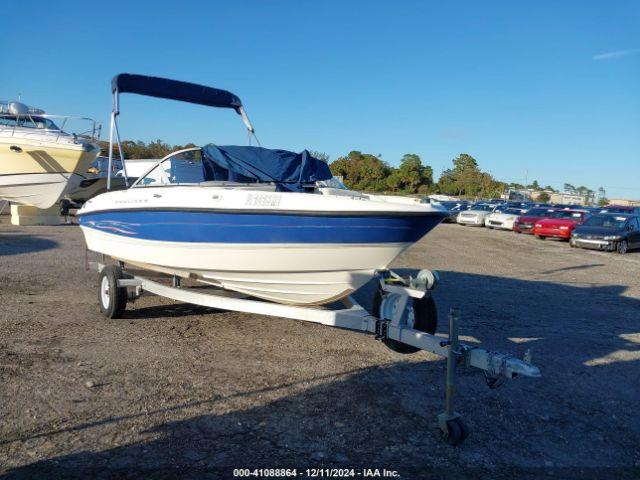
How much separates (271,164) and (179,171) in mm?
1803

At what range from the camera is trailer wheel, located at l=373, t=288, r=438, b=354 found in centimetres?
500

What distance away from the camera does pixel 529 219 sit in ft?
81.4

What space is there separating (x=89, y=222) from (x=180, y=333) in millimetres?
2496

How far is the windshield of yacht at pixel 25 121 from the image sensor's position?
653 inches

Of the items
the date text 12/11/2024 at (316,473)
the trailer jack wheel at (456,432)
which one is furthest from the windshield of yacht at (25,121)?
the trailer jack wheel at (456,432)

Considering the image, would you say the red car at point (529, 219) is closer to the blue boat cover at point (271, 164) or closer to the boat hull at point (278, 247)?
the blue boat cover at point (271, 164)

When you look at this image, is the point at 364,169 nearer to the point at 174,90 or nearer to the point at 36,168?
the point at 36,168

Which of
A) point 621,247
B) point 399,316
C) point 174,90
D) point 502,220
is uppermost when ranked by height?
point 174,90

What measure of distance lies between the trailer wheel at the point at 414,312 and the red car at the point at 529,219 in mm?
20786

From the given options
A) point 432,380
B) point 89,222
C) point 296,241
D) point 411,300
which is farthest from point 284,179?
point 89,222

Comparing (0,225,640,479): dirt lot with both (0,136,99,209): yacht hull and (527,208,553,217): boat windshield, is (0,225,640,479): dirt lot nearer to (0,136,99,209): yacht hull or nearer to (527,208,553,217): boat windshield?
(0,136,99,209): yacht hull

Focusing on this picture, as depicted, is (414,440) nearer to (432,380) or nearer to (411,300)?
(432,380)

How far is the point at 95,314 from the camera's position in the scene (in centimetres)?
653

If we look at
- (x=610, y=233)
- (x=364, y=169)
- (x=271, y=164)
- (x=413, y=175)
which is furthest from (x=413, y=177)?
(x=271, y=164)
